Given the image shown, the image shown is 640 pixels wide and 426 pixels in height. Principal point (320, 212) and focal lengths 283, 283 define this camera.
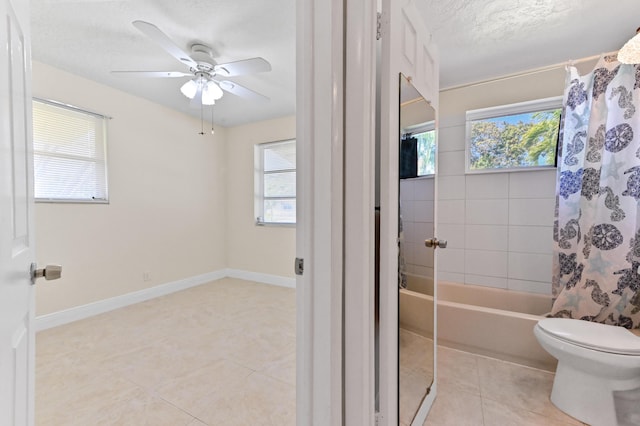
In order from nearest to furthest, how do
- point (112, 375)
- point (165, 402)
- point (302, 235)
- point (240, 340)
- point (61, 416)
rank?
point (302, 235), point (61, 416), point (165, 402), point (112, 375), point (240, 340)

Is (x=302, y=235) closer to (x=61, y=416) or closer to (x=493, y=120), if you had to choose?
(x=61, y=416)

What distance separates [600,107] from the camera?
6.23 ft

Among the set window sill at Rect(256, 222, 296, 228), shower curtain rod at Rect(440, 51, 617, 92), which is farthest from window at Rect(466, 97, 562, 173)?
window sill at Rect(256, 222, 296, 228)

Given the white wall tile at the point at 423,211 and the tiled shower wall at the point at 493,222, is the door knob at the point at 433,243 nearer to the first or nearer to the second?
the white wall tile at the point at 423,211

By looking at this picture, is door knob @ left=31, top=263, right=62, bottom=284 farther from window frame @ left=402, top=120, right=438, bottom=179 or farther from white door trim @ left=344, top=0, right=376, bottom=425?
window frame @ left=402, top=120, right=438, bottom=179

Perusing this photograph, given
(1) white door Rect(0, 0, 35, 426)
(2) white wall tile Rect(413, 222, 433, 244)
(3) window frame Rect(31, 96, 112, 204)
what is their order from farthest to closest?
(3) window frame Rect(31, 96, 112, 204) → (2) white wall tile Rect(413, 222, 433, 244) → (1) white door Rect(0, 0, 35, 426)

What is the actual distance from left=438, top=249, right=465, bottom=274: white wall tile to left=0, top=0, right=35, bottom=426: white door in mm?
2769

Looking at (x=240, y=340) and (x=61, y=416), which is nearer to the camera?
(x=61, y=416)

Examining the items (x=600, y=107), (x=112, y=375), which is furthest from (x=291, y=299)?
(x=600, y=107)

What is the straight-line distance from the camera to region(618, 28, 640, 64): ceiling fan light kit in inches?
59.8

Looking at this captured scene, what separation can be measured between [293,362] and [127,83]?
305cm

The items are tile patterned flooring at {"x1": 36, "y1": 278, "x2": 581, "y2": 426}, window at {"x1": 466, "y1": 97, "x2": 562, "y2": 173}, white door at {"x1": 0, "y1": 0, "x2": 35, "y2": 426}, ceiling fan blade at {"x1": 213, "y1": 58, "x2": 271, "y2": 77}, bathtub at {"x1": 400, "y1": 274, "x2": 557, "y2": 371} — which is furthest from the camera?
window at {"x1": 466, "y1": 97, "x2": 562, "y2": 173}

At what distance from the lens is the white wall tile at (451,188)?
8.65 feet

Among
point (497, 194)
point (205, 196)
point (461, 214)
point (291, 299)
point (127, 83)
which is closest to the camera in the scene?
point (497, 194)
